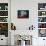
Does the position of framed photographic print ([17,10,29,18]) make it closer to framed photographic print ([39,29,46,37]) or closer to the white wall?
the white wall

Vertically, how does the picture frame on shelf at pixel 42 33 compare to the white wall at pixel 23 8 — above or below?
below

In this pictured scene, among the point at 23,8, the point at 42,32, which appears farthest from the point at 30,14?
the point at 42,32

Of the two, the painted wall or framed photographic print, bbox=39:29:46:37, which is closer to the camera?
the painted wall

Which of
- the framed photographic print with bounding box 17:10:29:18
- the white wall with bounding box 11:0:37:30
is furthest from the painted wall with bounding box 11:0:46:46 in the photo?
the framed photographic print with bounding box 17:10:29:18

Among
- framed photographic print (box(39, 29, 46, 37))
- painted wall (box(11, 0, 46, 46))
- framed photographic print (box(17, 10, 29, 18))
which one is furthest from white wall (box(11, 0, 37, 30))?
framed photographic print (box(39, 29, 46, 37))

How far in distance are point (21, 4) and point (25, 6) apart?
0.74ft

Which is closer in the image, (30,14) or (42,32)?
(30,14)

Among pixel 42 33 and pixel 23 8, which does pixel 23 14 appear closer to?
pixel 23 8

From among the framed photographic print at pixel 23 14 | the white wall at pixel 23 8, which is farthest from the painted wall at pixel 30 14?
the framed photographic print at pixel 23 14

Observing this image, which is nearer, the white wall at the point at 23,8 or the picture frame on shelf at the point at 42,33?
the white wall at the point at 23,8

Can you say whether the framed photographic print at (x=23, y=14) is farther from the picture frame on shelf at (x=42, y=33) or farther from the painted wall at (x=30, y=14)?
the picture frame on shelf at (x=42, y=33)

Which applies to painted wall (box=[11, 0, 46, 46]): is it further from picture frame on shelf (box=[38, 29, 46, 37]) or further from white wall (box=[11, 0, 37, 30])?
picture frame on shelf (box=[38, 29, 46, 37])

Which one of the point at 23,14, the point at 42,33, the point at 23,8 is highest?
the point at 23,8

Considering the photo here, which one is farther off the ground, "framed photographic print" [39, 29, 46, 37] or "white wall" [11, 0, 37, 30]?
"white wall" [11, 0, 37, 30]
